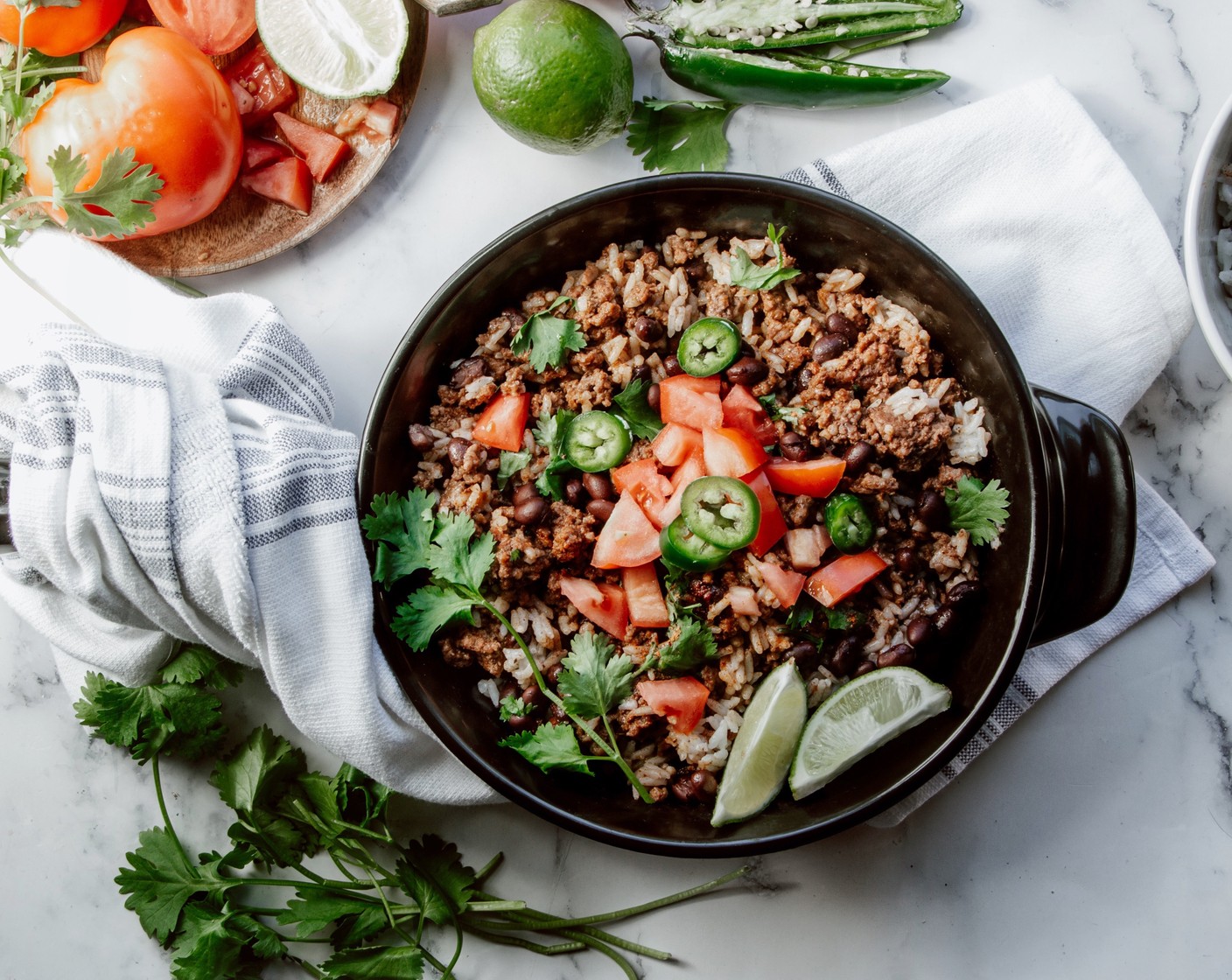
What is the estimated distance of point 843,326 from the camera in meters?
2.26

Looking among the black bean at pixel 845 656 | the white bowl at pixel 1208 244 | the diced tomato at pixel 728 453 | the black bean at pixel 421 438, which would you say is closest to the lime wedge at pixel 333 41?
the black bean at pixel 421 438

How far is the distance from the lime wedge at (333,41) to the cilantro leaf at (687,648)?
1.64 meters

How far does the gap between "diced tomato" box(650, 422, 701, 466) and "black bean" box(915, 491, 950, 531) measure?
1.76 feet

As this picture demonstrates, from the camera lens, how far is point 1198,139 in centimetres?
268

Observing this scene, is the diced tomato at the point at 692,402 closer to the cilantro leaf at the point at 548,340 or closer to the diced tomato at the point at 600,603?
the cilantro leaf at the point at 548,340

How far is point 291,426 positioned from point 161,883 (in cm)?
140

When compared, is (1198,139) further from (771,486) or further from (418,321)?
(418,321)

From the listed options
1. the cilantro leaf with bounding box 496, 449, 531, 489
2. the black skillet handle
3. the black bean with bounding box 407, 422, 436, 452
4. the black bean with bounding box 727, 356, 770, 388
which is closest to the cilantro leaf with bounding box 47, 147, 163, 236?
the black bean with bounding box 407, 422, 436, 452

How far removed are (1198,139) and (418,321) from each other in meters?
2.24

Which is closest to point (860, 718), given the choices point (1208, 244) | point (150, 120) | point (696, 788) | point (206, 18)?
point (696, 788)

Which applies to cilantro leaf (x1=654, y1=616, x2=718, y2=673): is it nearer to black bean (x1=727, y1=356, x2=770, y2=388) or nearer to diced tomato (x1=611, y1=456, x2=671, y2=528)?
diced tomato (x1=611, y1=456, x2=671, y2=528)

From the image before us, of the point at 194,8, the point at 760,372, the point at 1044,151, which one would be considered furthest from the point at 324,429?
the point at 1044,151

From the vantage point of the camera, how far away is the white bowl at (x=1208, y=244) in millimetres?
2332

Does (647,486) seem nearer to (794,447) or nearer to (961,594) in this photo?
(794,447)
